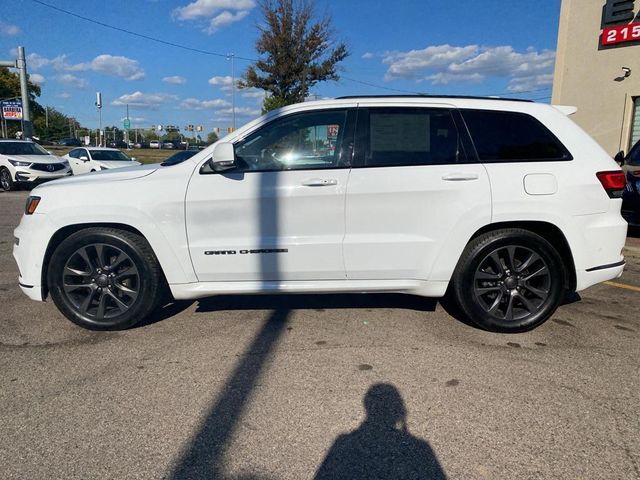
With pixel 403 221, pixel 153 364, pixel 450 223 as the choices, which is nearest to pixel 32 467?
pixel 153 364

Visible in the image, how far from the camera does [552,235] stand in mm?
Result: 3996

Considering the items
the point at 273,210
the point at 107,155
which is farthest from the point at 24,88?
the point at 273,210

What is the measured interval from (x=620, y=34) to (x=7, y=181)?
19.7 m

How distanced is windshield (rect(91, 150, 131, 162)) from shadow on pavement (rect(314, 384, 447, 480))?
1852cm

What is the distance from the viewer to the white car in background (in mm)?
18344

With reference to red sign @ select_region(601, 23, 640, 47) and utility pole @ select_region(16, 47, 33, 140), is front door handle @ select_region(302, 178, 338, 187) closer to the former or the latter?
red sign @ select_region(601, 23, 640, 47)

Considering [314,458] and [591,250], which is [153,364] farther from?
[591,250]

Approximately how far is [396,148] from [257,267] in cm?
146

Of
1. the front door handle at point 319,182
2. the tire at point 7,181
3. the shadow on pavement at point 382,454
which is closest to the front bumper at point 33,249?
the front door handle at point 319,182

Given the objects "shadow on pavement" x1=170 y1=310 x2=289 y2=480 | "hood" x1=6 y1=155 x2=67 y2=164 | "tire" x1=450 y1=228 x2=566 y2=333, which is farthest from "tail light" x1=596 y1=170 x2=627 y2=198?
"hood" x1=6 y1=155 x2=67 y2=164

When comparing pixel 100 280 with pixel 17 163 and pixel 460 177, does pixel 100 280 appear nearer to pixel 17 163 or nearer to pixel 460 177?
pixel 460 177

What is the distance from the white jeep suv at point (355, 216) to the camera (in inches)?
147

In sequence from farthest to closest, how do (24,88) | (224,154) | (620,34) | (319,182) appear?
(24,88)
(620,34)
(319,182)
(224,154)

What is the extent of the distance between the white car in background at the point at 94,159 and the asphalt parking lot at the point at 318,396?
1525 centimetres
